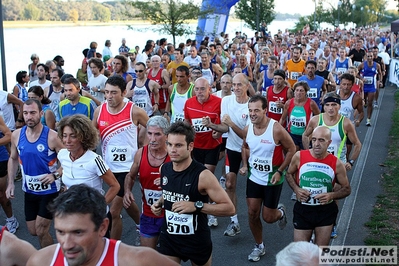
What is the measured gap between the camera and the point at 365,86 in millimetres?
14430

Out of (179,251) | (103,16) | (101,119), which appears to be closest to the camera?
(179,251)

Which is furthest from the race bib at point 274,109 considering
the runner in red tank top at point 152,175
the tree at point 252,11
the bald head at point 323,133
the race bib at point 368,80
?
the tree at point 252,11

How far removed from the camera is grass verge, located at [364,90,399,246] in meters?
6.36

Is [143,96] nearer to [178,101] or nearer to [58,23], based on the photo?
[178,101]

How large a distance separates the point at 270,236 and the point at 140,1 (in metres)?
15.9

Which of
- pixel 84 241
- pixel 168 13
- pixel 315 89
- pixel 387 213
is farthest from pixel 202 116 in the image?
pixel 168 13

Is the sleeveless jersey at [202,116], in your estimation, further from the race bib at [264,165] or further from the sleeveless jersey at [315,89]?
the sleeveless jersey at [315,89]

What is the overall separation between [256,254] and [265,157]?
3.60 ft

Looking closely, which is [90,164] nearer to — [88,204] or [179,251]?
[179,251]

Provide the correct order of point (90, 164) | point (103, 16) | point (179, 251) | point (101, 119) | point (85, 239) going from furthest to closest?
point (103, 16)
point (101, 119)
point (90, 164)
point (179, 251)
point (85, 239)

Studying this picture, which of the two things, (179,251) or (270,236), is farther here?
(270,236)

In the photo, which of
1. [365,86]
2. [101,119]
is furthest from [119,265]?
[365,86]

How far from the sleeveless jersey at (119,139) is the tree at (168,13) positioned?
1486 cm

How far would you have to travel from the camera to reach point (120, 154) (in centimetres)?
620
